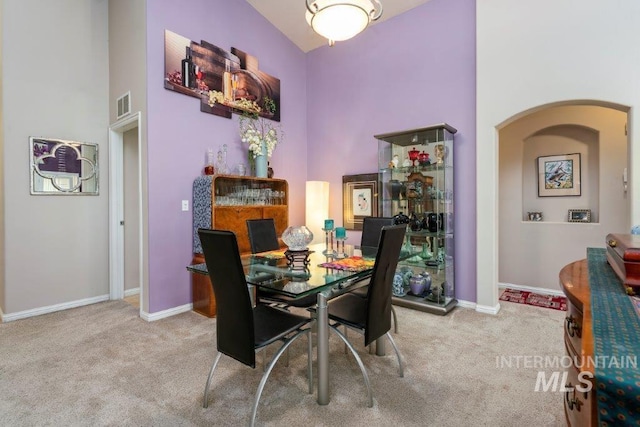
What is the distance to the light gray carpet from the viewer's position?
1.81 m

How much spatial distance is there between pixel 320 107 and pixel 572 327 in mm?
4662

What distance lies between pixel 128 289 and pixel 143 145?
209cm

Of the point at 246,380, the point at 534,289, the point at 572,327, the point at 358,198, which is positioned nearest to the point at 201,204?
the point at 246,380

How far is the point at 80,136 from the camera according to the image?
12.5 feet

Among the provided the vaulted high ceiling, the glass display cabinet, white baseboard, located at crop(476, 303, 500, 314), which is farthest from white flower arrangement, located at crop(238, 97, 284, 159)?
white baseboard, located at crop(476, 303, 500, 314)

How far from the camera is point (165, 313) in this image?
345cm

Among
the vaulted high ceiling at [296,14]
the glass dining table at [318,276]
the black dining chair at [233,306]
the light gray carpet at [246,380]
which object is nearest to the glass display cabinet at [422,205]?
the light gray carpet at [246,380]

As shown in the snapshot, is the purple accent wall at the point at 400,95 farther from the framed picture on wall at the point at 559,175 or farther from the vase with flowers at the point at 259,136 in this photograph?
the framed picture on wall at the point at 559,175

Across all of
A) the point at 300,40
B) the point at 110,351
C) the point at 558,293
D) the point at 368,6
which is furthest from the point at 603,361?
the point at 300,40

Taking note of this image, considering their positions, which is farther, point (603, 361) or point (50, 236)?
point (50, 236)

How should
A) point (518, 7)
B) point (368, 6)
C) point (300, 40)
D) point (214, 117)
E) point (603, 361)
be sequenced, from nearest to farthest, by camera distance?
1. point (603, 361)
2. point (368, 6)
3. point (518, 7)
4. point (214, 117)
5. point (300, 40)

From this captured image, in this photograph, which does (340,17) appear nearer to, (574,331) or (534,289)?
(574,331)

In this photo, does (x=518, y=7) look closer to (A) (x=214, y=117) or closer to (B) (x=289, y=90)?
(B) (x=289, y=90)

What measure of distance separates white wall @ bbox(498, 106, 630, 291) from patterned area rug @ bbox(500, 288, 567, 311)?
0.24 metres
